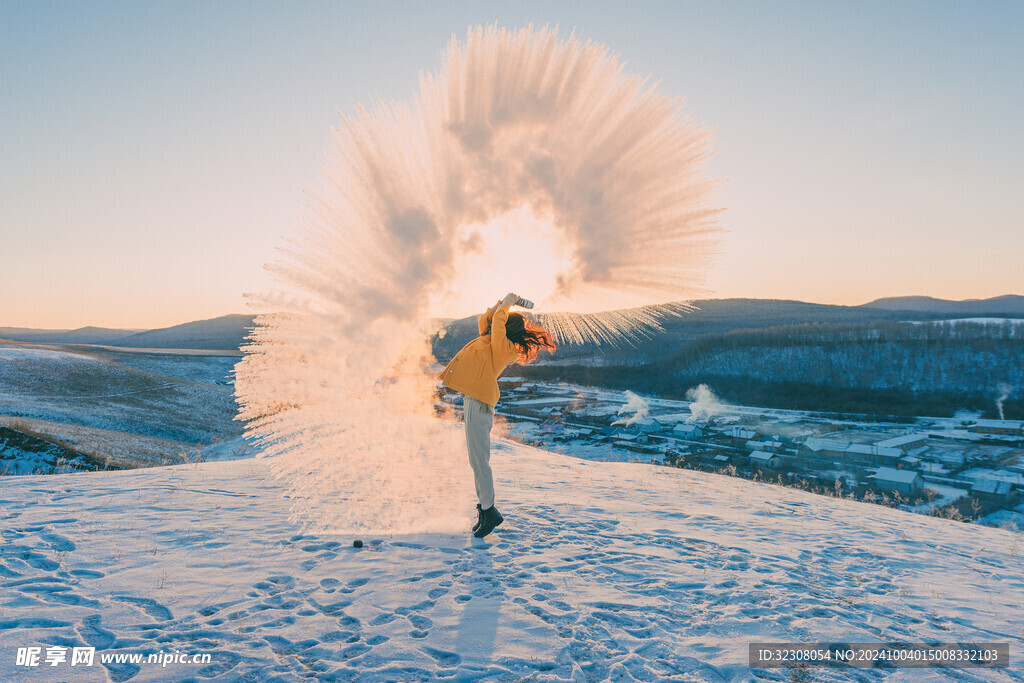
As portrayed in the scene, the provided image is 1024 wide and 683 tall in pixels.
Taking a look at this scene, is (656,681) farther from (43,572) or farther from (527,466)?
(527,466)

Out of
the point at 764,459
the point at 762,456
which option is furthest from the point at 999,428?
the point at 764,459

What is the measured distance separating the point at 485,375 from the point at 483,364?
0.46 feet

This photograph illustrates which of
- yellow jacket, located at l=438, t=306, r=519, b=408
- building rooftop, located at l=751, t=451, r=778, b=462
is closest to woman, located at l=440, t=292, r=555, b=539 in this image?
yellow jacket, located at l=438, t=306, r=519, b=408

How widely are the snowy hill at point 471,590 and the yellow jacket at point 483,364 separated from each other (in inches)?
74.6

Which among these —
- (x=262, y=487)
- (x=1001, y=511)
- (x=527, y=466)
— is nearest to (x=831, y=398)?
(x=1001, y=511)

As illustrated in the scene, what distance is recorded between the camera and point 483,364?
5836mm

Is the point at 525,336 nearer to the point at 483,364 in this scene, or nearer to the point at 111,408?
the point at 483,364

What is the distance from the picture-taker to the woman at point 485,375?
19.0ft

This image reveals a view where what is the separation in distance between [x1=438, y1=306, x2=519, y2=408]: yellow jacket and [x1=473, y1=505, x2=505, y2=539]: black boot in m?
1.41

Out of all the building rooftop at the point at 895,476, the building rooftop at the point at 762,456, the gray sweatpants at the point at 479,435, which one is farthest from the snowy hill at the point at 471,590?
the building rooftop at the point at 762,456

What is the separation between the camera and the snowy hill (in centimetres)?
352

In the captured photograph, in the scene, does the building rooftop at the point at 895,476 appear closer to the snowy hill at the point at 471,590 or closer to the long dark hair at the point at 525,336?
the snowy hill at the point at 471,590

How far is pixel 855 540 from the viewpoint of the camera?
704 centimetres

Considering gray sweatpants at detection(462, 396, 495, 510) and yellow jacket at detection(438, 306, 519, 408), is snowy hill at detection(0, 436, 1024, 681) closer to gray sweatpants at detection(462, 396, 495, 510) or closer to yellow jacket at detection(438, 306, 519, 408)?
gray sweatpants at detection(462, 396, 495, 510)
